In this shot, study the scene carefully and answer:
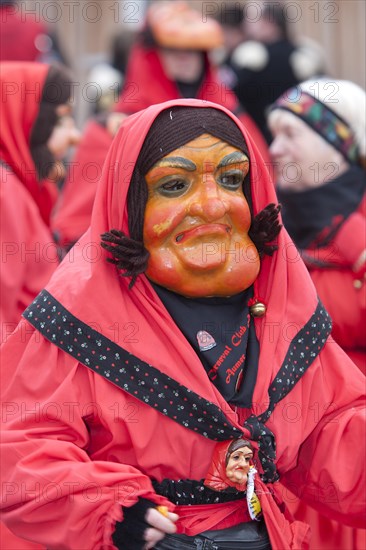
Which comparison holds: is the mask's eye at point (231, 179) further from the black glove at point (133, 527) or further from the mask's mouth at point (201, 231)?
the black glove at point (133, 527)

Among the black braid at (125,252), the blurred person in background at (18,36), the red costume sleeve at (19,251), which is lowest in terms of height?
the red costume sleeve at (19,251)

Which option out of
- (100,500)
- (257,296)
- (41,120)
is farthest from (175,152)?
(41,120)

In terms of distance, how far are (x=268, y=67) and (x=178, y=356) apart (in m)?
5.36

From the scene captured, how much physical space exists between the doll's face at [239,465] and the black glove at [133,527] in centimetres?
26

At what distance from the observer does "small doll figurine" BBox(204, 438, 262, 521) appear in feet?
9.81

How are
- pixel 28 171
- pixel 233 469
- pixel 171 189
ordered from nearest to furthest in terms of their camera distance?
pixel 233 469 → pixel 171 189 → pixel 28 171

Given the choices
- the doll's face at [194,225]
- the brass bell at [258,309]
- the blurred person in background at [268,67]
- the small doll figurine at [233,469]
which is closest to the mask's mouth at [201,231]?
the doll's face at [194,225]

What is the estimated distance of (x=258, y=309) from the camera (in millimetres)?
3191

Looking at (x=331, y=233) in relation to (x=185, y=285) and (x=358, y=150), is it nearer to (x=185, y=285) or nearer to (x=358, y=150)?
(x=358, y=150)

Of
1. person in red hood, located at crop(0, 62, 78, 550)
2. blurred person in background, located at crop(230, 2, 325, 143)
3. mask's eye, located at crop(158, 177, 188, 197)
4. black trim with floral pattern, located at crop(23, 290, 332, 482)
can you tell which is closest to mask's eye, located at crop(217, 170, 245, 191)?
mask's eye, located at crop(158, 177, 188, 197)

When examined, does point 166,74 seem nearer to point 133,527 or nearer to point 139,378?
point 139,378

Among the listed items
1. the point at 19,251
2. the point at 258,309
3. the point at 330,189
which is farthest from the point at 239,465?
the point at 19,251

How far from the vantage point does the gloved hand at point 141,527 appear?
280 centimetres

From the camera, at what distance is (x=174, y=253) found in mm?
3076
